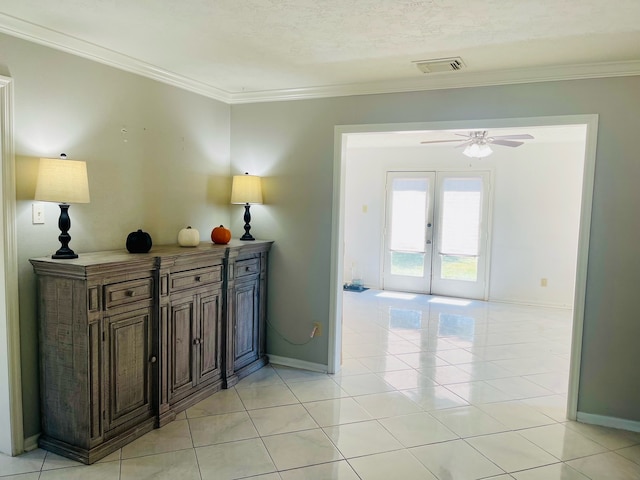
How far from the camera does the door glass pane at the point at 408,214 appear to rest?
7.22m

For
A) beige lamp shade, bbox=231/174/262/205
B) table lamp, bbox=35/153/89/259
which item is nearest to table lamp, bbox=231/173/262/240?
beige lamp shade, bbox=231/174/262/205

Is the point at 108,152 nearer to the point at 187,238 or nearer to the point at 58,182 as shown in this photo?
the point at 58,182

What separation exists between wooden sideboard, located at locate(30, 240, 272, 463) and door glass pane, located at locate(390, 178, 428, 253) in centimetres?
431

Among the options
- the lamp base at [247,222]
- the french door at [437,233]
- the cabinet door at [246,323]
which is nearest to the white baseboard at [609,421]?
the cabinet door at [246,323]

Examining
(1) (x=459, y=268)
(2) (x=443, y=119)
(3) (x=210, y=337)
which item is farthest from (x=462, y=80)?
(1) (x=459, y=268)

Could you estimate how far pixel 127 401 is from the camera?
8.89ft

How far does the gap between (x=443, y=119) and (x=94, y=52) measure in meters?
2.46

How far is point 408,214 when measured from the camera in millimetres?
7312

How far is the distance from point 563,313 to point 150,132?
5.86m

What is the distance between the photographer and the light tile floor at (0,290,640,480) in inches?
97.0

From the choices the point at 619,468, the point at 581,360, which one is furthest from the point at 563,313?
the point at 619,468

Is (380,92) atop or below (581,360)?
atop

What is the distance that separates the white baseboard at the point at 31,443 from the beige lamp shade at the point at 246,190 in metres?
2.18

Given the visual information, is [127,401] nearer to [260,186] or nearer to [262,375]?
[262,375]
